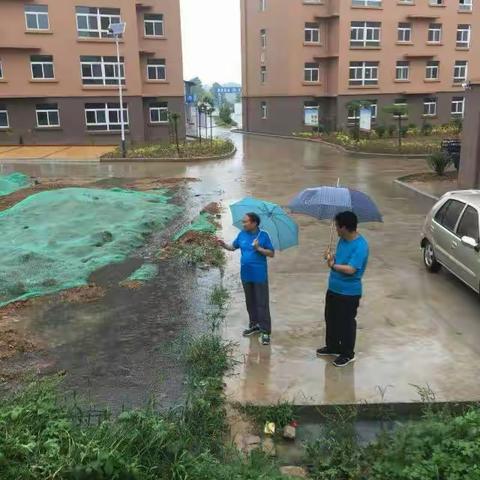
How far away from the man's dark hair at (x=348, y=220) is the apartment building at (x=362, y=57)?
111 ft

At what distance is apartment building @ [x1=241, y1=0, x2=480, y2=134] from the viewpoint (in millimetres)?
A: 38781

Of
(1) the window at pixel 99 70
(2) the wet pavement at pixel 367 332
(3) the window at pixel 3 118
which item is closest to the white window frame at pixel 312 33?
(1) the window at pixel 99 70

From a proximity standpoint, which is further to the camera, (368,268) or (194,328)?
(368,268)

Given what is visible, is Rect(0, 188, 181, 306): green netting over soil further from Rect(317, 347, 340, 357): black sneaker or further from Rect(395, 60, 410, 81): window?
Rect(395, 60, 410, 81): window

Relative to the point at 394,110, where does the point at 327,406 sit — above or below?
below

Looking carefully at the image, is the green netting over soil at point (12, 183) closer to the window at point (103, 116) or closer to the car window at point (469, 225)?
the car window at point (469, 225)

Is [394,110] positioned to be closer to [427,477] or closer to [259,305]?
[259,305]

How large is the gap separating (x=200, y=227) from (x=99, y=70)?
2502cm

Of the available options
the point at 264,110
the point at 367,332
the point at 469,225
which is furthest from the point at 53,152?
the point at 367,332

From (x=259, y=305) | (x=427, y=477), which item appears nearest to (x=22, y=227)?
(x=259, y=305)

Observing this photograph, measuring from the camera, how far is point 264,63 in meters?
43.4

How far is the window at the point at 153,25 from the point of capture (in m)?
35.2

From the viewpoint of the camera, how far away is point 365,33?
1529 inches

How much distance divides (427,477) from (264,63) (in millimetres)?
42690
